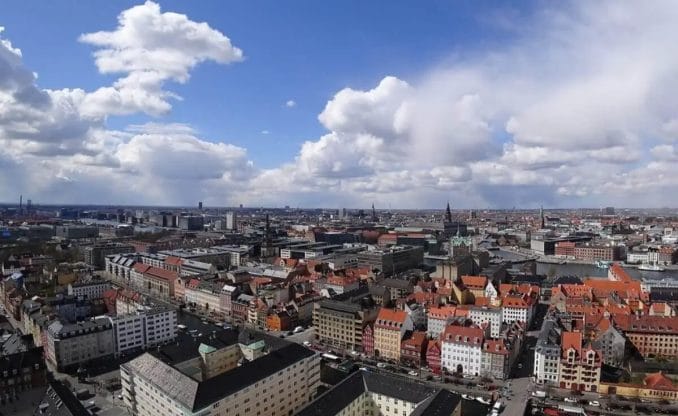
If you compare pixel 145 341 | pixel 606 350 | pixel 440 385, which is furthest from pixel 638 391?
pixel 145 341

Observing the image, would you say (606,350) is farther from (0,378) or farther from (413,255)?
(413,255)

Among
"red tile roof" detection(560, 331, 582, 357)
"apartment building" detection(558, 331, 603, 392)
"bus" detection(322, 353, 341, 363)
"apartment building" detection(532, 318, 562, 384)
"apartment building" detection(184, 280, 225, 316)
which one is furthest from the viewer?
"apartment building" detection(184, 280, 225, 316)

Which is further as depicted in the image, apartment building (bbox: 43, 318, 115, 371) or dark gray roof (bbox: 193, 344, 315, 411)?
apartment building (bbox: 43, 318, 115, 371)

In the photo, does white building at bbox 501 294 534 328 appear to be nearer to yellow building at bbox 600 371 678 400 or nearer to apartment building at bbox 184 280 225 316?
yellow building at bbox 600 371 678 400

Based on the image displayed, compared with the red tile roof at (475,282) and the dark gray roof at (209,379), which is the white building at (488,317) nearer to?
the red tile roof at (475,282)

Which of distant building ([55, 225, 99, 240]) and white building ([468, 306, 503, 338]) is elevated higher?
distant building ([55, 225, 99, 240])

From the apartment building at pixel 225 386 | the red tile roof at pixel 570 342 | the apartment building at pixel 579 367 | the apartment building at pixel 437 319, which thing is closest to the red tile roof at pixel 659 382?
the apartment building at pixel 579 367

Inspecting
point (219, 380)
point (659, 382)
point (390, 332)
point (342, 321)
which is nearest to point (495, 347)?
point (390, 332)

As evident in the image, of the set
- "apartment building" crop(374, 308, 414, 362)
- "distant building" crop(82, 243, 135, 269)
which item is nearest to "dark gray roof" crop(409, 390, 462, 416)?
"apartment building" crop(374, 308, 414, 362)
